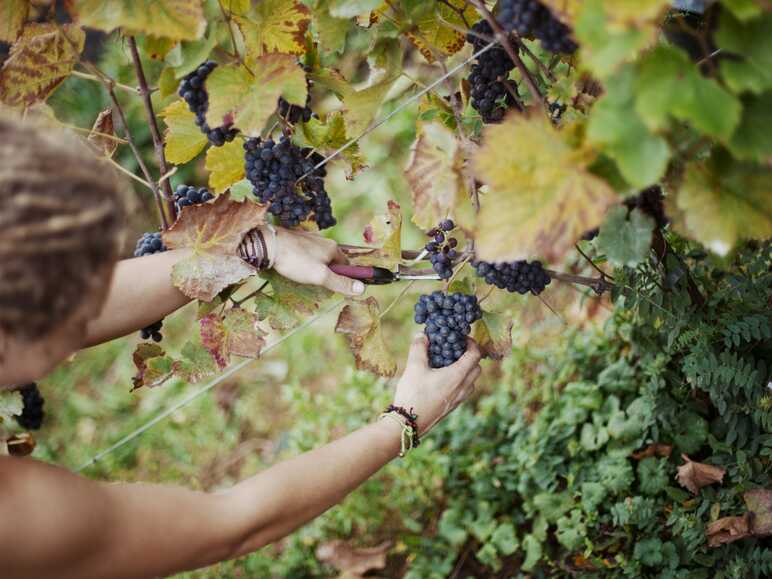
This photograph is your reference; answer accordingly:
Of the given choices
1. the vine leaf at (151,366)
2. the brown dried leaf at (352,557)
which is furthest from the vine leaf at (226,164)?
the brown dried leaf at (352,557)

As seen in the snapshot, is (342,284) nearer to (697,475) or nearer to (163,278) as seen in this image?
(163,278)

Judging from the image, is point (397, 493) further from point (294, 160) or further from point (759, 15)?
point (759, 15)

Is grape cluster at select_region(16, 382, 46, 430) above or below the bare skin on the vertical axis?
below

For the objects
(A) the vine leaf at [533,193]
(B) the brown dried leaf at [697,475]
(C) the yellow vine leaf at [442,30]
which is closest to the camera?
(A) the vine leaf at [533,193]

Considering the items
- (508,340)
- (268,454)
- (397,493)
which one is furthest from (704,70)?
(268,454)

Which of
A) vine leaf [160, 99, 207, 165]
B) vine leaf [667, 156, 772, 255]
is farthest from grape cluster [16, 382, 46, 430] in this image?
vine leaf [667, 156, 772, 255]

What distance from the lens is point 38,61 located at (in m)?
1.49

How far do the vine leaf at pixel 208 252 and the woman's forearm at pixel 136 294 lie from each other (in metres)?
0.04

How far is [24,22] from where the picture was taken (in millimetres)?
1461

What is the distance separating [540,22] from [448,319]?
56 centimetres

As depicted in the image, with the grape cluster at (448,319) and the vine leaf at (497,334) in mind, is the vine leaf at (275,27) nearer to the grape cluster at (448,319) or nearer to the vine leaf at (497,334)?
the grape cluster at (448,319)

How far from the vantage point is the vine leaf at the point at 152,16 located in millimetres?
1164

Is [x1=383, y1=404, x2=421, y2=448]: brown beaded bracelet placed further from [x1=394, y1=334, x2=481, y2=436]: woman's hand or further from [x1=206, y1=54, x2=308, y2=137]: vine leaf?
[x1=206, y1=54, x2=308, y2=137]: vine leaf

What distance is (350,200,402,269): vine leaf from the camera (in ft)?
5.12
